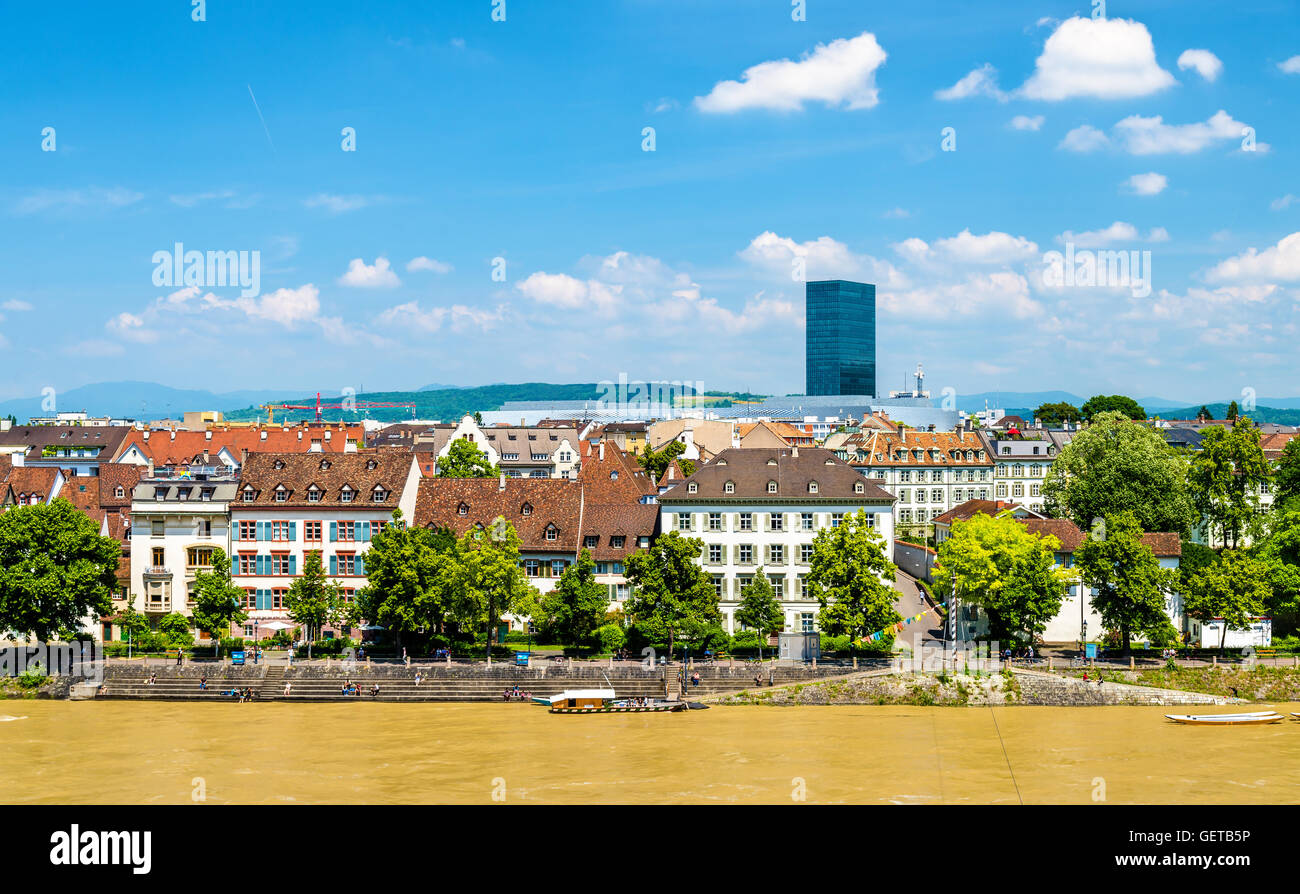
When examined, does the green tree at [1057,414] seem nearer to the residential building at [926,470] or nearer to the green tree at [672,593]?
the residential building at [926,470]

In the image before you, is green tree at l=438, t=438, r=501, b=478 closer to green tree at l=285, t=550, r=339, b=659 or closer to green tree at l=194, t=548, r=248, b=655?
green tree at l=285, t=550, r=339, b=659

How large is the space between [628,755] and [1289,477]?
54.3 meters

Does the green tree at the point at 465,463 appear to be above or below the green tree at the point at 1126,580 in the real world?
above

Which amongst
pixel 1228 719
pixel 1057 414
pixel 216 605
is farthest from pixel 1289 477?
pixel 1057 414

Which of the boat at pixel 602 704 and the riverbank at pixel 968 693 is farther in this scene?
the riverbank at pixel 968 693

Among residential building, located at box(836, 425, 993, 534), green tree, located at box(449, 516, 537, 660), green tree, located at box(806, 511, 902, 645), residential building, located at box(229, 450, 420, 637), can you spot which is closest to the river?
green tree, located at box(806, 511, 902, 645)

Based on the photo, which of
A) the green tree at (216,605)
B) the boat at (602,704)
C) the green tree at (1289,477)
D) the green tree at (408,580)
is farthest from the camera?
the green tree at (1289,477)

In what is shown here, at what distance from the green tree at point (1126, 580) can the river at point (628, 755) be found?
5954mm

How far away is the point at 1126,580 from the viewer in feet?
191

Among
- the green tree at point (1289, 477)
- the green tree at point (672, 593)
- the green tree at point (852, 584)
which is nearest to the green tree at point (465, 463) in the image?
the green tree at point (672, 593)

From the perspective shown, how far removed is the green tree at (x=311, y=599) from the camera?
60.3 meters

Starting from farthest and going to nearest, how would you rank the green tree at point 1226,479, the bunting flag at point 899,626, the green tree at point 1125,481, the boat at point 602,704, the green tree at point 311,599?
the green tree at point 1226,479
the green tree at point 1125,481
the green tree at point 311,599
the bunting flag at point 899,626
the boat at point 602,704

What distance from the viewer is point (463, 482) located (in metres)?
69.6
